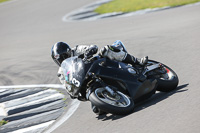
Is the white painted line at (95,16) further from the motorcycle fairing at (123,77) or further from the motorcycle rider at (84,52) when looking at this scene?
the motorcycle fairing at (123,77)

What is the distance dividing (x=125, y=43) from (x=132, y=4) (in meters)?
6.59

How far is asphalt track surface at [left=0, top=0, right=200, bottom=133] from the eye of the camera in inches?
197

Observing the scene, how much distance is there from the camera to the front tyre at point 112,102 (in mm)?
5168

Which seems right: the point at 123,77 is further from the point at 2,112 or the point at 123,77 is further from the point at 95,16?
the point at 95,16

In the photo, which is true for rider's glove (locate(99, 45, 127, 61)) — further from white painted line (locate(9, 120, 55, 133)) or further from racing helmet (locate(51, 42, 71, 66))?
white painted line (locate(9, 120, 55, 133))

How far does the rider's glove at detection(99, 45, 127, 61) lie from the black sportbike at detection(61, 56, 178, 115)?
0.13 meters

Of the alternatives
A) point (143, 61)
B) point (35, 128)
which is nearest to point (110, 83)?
point (143, 61)

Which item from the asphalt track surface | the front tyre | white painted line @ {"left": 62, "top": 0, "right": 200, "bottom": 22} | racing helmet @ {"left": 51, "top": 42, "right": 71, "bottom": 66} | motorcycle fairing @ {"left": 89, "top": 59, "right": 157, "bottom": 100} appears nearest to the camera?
the asphalt track surface

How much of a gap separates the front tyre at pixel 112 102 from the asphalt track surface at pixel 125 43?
13 cm

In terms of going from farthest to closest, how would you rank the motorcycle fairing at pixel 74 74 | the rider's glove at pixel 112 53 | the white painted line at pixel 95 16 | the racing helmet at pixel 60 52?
the white painted line at pixel 95 16 < the racing helmet at pixel 60 52 < the rider's glove at pixel 112 53 < the motorcycle fairing at pixel 74 74

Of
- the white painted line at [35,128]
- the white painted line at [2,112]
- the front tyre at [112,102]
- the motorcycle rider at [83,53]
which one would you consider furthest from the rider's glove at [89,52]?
the white painted line at [2,112]

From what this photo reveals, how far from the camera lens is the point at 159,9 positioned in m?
15.1

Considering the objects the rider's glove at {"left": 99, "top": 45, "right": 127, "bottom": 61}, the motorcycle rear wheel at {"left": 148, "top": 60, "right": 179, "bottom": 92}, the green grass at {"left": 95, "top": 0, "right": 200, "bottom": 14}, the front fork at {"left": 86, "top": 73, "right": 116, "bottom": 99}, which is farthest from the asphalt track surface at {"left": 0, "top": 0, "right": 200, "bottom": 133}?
the green grass at {"left": 95, "top": 0, "right": 200, "bottom": 14}

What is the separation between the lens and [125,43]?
36.9ft
